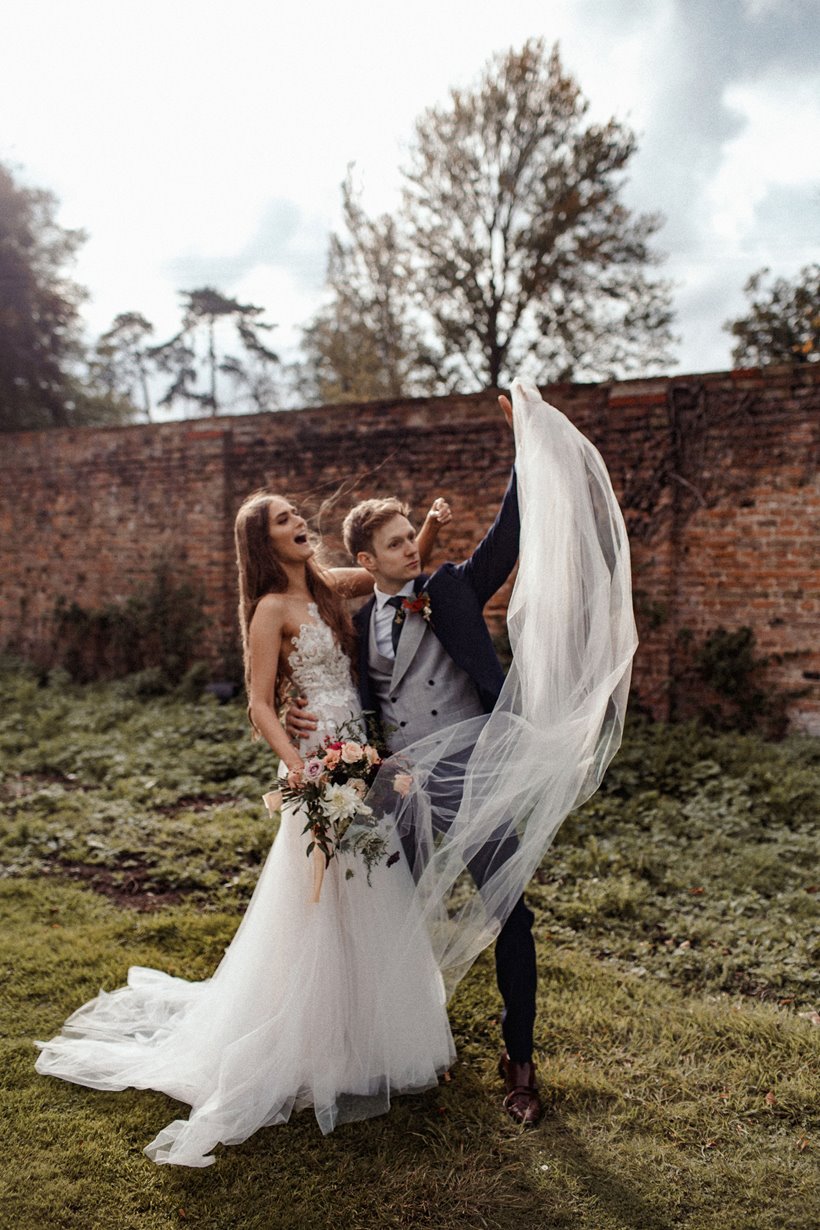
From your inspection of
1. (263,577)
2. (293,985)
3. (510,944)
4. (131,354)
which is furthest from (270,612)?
(131,354)

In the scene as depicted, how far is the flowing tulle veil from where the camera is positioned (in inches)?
109

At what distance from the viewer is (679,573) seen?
7137 millimetres

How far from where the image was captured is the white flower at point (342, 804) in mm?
2654

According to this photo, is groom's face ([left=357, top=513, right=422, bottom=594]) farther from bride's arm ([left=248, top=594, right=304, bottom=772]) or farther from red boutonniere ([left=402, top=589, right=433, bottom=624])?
bride's arm ([left=248, top=594, right=304, bottom=772])

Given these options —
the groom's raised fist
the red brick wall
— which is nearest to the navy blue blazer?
the groom's raised fist

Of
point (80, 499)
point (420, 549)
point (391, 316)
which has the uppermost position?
point (391, 316)

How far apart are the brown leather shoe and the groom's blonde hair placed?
6.11ft

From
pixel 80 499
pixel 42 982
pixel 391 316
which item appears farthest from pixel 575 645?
pixel 391 316

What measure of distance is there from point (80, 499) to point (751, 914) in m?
8.69

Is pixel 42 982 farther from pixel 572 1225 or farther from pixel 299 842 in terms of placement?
pixel 572 1225

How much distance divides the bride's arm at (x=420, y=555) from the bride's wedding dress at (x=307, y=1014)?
0.34 m

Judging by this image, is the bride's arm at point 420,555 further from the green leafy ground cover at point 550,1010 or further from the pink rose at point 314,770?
the green leafy ground cover at point 550,1010

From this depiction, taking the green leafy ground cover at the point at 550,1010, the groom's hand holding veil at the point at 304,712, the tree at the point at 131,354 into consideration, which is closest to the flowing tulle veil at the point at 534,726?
the groom's hand holding veil at the point at 304,712

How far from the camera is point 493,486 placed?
7793 millimetres
